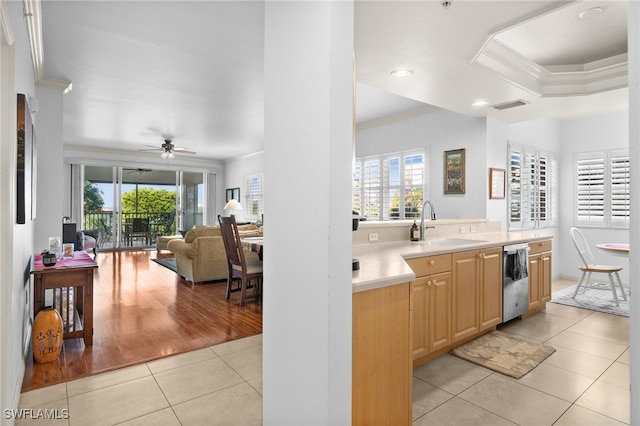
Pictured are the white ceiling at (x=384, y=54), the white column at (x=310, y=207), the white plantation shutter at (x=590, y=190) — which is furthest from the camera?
the white plantation shutter at (x=590, y=190)

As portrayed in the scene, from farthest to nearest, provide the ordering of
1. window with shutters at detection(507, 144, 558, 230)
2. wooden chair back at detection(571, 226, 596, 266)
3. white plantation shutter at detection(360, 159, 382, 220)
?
white plantation shutter at detection(360, 159, 382, 220) < window with shutters at detection(507, 144, 558, 230) < wooden chair back at detection(571, 226, 596, 266)

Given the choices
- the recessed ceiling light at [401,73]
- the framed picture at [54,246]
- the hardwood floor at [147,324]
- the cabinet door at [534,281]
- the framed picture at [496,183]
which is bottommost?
the hardwood floor at [147,324]

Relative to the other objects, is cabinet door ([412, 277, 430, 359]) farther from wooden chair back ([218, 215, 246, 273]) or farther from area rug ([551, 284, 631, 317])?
area rug ([551, 284, 631, 317])

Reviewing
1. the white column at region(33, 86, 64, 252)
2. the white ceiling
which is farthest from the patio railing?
the white column at region(33, 86, 64, 252)

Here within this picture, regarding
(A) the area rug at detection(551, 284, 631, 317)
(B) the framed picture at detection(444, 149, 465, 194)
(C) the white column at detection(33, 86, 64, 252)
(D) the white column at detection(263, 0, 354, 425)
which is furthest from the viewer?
(B) the framed picture at detection(444, 149, 465, 194)

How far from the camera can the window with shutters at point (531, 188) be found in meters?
5.16

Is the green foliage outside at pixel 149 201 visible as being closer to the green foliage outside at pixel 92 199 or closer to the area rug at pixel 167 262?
the green foliage outside at pixel 92 199

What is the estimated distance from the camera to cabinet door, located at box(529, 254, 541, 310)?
12.9 feet

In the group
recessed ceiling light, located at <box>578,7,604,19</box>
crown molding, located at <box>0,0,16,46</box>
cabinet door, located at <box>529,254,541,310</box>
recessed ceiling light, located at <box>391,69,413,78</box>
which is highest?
recessed ceiling light, located at <box>578,7,604,19</box>

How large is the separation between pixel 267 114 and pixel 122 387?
2.08 metres

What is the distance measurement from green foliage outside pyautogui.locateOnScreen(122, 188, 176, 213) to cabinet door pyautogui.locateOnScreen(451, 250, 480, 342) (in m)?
9.52

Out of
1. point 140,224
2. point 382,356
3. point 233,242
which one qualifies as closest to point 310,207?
point 382,356

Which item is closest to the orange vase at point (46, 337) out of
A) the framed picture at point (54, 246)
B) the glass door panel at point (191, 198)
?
the framed picture at point (54, 246)

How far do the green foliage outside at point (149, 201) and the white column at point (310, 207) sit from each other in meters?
9.76
